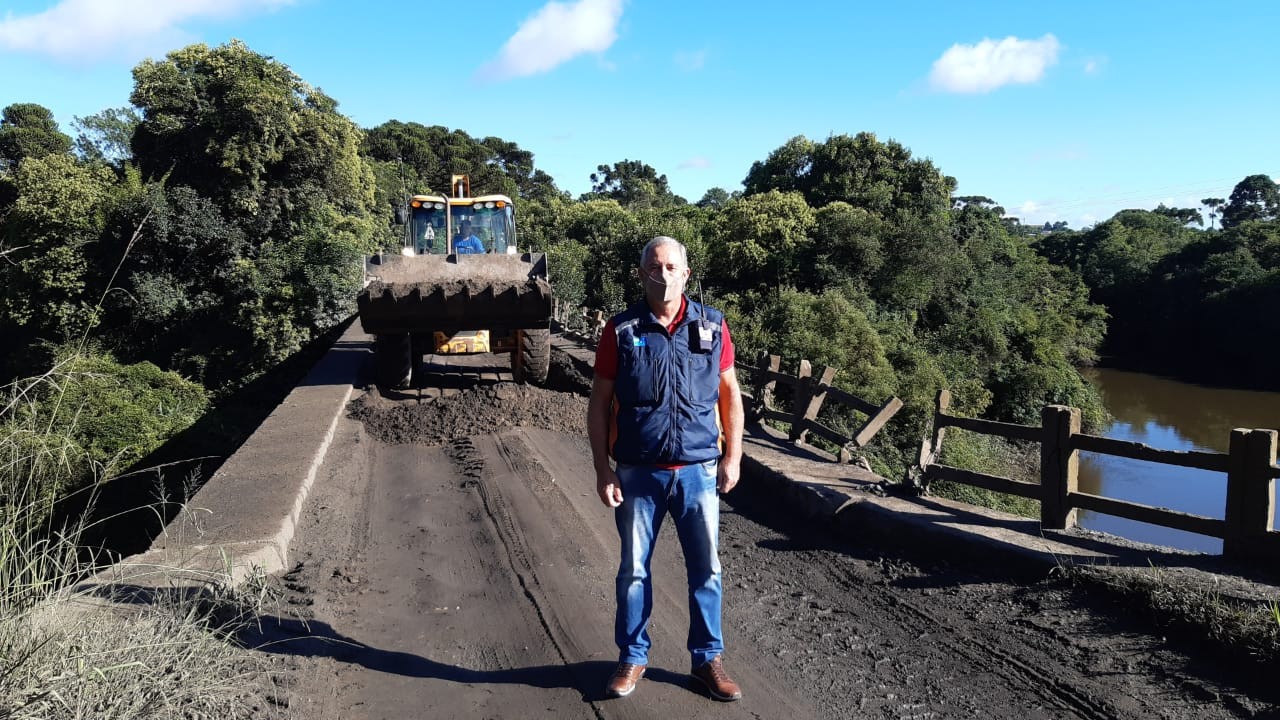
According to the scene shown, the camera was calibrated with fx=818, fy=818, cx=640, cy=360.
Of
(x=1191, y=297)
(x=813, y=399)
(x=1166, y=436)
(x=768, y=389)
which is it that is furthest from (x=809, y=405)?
(x=1191, y=297)

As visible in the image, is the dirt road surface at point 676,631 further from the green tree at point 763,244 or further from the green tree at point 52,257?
the green tree at point 763,244

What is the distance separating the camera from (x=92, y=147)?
46.2 metres

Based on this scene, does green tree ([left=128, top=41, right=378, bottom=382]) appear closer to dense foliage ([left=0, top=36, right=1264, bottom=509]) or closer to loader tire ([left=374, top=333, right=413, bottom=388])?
dense foliage ([left=0, top=36, right=1264, bottom=509])

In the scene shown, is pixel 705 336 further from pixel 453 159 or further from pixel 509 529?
pixel 453 159

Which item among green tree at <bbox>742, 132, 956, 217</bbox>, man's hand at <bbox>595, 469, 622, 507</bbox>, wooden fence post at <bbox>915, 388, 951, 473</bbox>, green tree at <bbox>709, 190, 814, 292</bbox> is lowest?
wooden fence post at <bbox>915, 388, 951, 473</bbox>

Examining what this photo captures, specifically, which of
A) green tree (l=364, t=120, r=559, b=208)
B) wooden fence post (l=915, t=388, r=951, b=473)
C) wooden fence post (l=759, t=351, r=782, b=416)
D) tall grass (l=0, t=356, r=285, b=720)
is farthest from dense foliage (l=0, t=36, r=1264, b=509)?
green tree (l=364, t=120, r=559, b=208)

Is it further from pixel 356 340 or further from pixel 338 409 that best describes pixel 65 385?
pixel 356 340

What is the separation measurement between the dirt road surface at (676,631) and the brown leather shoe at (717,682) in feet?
0.17

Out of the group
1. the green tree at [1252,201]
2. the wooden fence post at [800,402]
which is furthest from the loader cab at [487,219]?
the green tree at [1252,201]

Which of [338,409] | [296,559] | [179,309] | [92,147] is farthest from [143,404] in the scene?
[92,147]

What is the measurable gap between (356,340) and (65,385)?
54.4ft

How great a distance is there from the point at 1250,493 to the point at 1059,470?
109cm

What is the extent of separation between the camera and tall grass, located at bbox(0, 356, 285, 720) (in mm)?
2545

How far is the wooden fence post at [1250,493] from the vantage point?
4.78 metres
